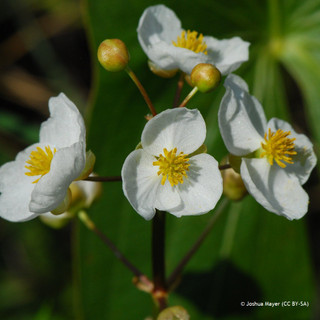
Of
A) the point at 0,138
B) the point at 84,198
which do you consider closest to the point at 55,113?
the point at 84,198


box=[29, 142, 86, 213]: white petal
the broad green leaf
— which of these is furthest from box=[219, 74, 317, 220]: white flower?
the broad green leaf

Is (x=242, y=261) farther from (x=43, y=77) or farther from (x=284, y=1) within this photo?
(x=43, y=77)

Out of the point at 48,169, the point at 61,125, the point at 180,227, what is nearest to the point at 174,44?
the point at 61,125

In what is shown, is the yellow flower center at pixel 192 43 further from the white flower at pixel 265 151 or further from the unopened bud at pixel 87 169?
the unopened bud at pixel 87 169

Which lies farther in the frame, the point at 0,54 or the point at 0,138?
the point at 0,54

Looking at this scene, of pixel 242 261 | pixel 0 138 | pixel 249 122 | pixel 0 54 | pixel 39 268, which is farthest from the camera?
pixel 0 54

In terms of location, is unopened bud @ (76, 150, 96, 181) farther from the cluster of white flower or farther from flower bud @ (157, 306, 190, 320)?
flower bud @ (157, 306, 190, 320)
